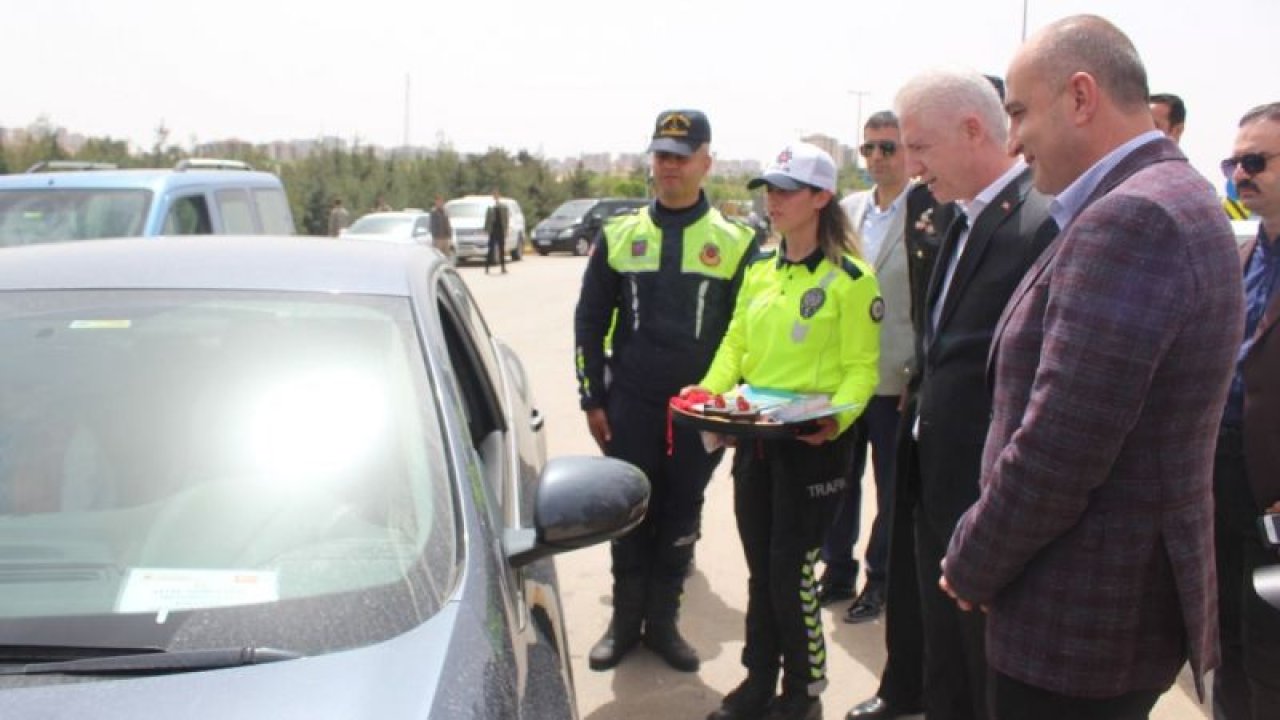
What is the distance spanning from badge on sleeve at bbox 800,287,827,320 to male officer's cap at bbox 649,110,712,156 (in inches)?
34.4

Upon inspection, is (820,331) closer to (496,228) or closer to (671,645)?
(671,645)

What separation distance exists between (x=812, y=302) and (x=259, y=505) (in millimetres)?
1931

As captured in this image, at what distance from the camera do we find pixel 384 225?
21.5m

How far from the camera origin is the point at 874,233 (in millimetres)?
4777

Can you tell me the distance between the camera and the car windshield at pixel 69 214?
7.16m

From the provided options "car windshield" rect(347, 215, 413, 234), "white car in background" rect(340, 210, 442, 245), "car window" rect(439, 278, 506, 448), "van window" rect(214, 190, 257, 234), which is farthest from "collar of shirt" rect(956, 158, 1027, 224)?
"car windshield" rect(347, 215, 413, 234)

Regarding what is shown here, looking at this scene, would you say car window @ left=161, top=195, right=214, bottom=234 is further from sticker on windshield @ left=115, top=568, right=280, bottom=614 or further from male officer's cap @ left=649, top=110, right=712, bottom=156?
sticker on windshield @ left=115, top=568, right=280, bottom=614

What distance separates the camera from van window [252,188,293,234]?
28.6ft

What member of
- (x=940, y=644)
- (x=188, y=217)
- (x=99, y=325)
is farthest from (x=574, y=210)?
(x=99, y=325)

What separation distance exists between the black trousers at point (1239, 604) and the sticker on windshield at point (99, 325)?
8.76 ft

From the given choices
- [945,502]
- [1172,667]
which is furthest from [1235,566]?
[1172,667]

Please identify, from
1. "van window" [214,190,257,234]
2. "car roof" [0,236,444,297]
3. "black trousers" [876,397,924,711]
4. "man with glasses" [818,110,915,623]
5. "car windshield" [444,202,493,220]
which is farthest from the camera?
"car windshield" [444,202,493,220]

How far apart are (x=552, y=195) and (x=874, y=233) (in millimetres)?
39352

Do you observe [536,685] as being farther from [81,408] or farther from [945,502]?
[945,502]
